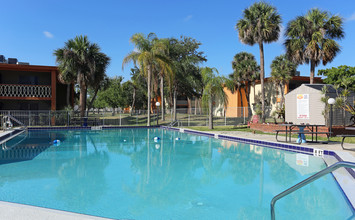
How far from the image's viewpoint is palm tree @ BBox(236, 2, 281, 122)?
68.4ft

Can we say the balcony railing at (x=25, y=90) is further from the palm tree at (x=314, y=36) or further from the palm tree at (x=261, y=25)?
the palm tree at (x=314, y=36)

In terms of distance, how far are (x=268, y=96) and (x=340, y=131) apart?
66.0 feet

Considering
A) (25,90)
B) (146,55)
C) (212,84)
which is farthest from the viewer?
(25,90)

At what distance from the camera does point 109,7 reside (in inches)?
752

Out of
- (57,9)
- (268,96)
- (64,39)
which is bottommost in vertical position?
(268,96)

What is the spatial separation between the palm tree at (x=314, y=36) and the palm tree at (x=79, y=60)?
1709cm

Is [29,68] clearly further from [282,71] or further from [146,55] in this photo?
[282,71]

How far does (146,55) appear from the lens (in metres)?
22.7

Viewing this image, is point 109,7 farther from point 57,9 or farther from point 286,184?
point 286,184

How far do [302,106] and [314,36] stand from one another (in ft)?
25.3

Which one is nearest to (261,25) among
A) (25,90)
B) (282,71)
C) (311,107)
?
(311,107)

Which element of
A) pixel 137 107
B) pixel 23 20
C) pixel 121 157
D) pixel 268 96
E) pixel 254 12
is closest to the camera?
pixel 121 157

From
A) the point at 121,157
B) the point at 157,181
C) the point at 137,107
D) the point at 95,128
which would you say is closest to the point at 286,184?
the point at 157,181

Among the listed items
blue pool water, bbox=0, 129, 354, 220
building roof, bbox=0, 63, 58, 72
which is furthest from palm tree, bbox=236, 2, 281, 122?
building roof, bbox=0, 63, 58, 72
